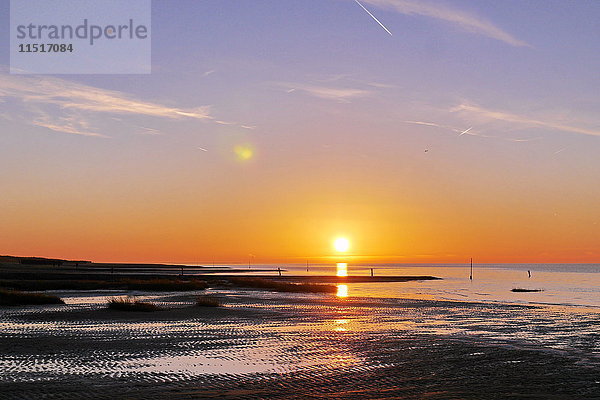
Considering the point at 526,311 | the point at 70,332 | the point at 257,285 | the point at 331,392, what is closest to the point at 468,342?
the point at 331,392

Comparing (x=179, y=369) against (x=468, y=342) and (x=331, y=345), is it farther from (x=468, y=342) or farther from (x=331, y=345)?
(x=468, y=342)

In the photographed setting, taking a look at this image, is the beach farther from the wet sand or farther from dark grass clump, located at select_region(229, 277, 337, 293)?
dark grass clump, located at select_region(229, 277, 337, 293)

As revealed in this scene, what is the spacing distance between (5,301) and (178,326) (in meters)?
16.2

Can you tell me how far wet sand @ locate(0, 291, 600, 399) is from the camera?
52.0 feet

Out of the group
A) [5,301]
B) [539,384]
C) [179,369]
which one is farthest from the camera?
[5,301]

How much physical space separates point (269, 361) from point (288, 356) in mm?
1231

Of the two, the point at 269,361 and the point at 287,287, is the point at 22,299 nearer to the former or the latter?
the point at 269,361

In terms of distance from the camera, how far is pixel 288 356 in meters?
21.3

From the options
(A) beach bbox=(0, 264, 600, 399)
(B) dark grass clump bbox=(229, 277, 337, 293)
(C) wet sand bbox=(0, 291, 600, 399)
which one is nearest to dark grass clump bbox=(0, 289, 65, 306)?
(A) beach bbox=(0, 264, 600, 399)

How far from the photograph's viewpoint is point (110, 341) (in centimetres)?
2433

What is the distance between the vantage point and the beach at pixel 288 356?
629 inches

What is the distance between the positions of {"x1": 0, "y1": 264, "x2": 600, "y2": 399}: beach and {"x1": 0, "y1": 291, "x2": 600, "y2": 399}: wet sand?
0.15 ft

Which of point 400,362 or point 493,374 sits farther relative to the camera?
point 400,362

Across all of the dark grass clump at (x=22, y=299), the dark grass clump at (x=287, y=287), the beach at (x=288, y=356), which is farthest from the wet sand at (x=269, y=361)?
the dark grass clump at (x=287, y=287)
